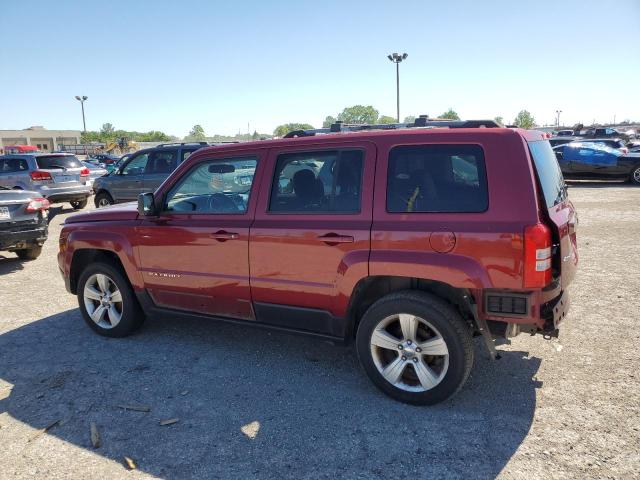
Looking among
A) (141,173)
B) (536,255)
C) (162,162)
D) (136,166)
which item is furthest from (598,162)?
(536,255)

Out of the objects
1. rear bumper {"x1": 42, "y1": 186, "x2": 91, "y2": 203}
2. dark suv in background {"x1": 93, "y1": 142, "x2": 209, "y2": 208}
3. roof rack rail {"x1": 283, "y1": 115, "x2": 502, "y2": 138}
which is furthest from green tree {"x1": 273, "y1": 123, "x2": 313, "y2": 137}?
rear bumper {"x1": 42, "y1": 186, "x2": 91, "y2": 203}

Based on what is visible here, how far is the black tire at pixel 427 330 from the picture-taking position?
330 cm

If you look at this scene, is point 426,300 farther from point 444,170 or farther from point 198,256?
point 198,256

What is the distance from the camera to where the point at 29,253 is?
336 inches

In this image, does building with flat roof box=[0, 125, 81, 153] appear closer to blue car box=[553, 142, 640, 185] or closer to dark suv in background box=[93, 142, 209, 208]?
dark suv in background box=[93, 142, 209, 208]

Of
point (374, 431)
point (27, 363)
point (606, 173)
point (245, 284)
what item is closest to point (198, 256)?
point (245, 284)

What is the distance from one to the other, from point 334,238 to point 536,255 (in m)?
1.33

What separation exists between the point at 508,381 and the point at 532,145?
1757mm

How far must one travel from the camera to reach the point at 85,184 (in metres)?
14.6

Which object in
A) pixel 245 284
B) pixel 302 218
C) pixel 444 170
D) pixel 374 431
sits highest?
pixel 444 170

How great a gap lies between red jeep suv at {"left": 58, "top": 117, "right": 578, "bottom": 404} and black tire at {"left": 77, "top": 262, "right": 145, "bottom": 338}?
0.34 meters

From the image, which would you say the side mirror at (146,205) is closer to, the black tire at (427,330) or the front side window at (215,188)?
the front side window at (215,188)

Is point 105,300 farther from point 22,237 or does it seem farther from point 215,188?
point 22,237

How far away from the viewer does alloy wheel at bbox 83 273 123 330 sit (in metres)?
4.92
